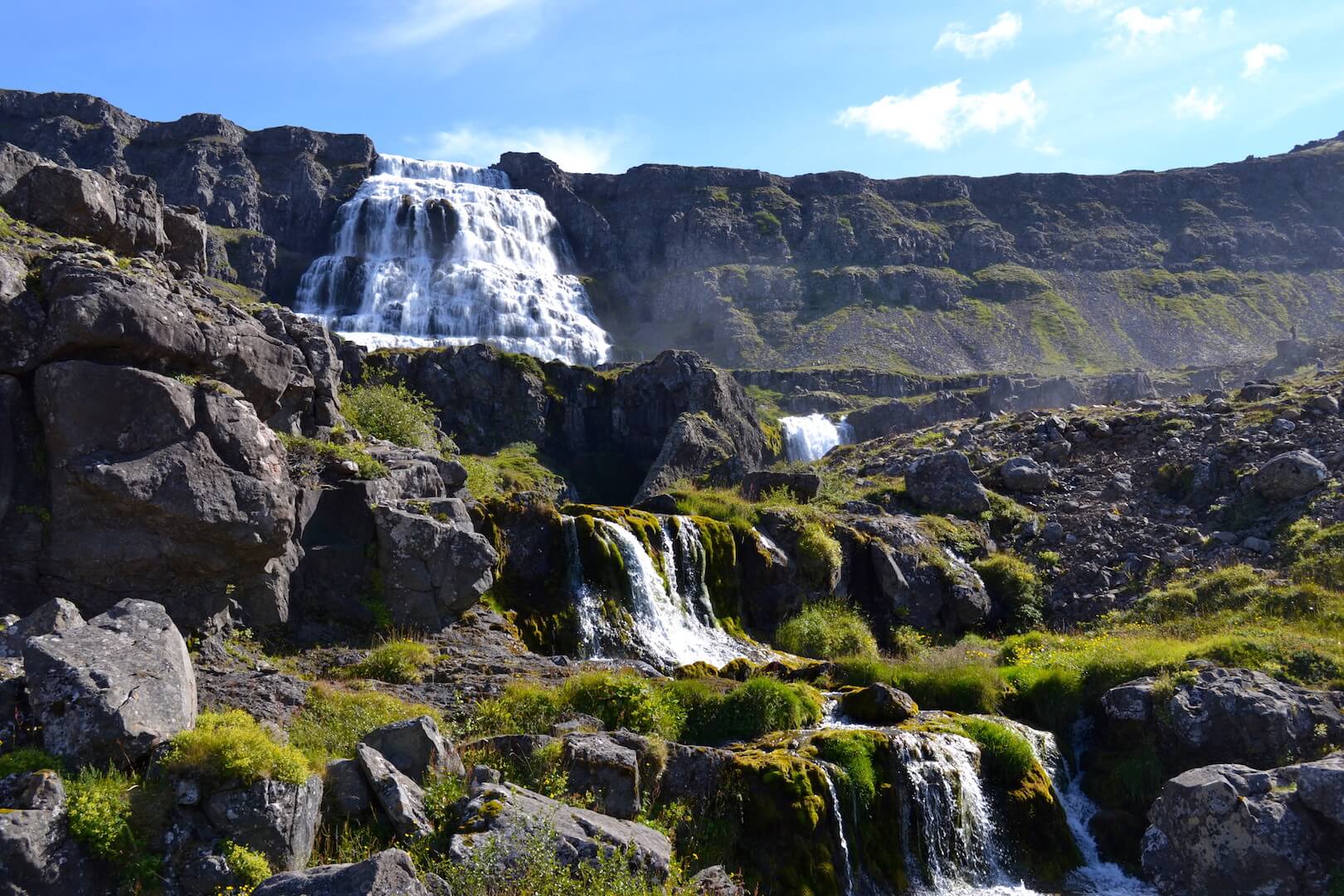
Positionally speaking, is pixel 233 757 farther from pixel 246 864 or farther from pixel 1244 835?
pixel 1244 835

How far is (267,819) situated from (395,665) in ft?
20.4

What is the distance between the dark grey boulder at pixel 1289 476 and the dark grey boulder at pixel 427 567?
21478 mm

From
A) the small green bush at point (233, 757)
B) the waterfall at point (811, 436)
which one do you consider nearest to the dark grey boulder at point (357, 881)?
the small green bush at point (233, 757)

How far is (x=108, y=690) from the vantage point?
9109mm

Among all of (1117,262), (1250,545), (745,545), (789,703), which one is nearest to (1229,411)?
(1250,545)

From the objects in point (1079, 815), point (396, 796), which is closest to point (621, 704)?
point (396, 796)

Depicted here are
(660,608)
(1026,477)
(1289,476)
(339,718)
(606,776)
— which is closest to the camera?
(606,776)

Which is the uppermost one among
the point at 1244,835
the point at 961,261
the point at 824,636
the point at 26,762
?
the point at 961,261

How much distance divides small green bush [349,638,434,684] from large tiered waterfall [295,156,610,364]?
5355 centimetres

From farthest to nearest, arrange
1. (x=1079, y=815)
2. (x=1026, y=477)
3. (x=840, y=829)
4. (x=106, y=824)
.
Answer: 1. (x=1026, y=477)
2. (x=1079, y=815)
3. (x=840, y=829)
4. (x=106, y=824)

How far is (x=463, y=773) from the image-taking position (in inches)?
412

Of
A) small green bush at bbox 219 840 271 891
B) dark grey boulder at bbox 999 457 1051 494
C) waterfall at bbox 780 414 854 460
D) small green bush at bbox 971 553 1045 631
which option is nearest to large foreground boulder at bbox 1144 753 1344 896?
small green bush at bbox 219 840 271 891

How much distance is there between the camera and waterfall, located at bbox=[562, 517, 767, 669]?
20.2m

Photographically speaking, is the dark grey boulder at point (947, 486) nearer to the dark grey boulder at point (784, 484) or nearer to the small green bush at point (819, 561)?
the dark grey boulder at point (784, 484)
